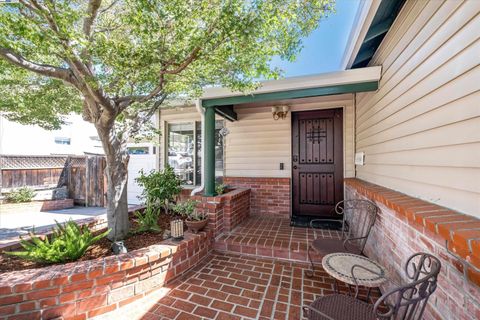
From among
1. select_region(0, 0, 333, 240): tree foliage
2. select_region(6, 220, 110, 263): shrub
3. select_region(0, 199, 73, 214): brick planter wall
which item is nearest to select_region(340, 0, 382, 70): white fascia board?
select_region(0, 0, 333, 240): tree foliage

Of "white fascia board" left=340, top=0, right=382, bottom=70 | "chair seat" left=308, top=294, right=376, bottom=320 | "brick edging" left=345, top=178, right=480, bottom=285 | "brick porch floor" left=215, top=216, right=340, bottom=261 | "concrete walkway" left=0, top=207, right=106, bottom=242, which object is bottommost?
"concrete walkway" left=0, top=207, right=106, bottom=242

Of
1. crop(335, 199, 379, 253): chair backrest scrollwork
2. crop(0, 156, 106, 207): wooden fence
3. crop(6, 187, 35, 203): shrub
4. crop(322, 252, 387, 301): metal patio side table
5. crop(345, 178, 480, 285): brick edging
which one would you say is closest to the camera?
crop(345, 178, 480, 285): brick edging

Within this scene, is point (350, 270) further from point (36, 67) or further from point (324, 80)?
point (36, 67)

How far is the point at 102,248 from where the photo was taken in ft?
8.05

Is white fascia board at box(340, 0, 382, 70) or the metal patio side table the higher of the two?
white fascia board at box(340, 0, 382, 70)

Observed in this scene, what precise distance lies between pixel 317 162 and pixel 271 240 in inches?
82.4

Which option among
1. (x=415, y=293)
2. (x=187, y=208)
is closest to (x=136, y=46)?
(x=187, y=208)

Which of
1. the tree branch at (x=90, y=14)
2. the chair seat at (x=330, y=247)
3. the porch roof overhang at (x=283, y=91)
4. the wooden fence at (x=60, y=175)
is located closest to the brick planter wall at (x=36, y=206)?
the wooden fence at (x=60, y=175)

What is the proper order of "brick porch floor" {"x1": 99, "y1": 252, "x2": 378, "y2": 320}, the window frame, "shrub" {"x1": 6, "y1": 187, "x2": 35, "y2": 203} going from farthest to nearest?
1. "shrub" {"x1": 6, "y1": 187, "x2": 35, "y2": 203}
2. the window frame
3. "brick porch floor" {"x1": 99, "y1": 252, "x2": 378, "y2": 320}

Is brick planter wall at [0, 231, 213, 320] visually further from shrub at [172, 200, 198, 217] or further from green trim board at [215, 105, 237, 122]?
green trim board at [215, 105, 237, 122]

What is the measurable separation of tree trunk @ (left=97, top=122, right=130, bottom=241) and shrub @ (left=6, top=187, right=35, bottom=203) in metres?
5.83

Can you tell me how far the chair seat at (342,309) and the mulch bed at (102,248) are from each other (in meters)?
2.09

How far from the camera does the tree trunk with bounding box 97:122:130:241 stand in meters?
2.68

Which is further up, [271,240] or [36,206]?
[271,240]
